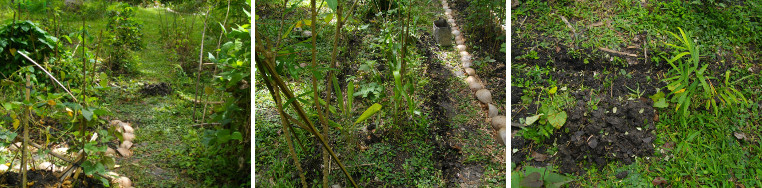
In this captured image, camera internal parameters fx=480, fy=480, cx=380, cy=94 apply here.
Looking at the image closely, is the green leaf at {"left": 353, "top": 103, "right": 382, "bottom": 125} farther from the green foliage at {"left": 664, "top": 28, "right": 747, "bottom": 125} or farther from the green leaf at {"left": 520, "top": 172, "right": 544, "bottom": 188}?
the green foliage at {"left": 664, "top": 28, "right": 747, "bottom": 125}

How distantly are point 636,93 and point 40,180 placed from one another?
A: 1.84m

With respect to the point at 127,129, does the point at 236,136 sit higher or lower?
higher

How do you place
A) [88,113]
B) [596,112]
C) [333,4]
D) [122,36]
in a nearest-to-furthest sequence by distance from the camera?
[333,4] < [88,113] < [596,112] < [122,36]

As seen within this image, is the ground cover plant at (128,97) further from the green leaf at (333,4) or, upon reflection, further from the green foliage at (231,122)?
the green leaf at (333,4)

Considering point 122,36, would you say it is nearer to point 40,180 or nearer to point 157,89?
point 157,89

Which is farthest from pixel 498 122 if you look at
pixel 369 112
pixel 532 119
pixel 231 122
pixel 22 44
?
pixel 22 44

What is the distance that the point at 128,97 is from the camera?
163 centimetres

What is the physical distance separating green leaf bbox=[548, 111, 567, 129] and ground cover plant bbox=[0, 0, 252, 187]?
2.78 feet

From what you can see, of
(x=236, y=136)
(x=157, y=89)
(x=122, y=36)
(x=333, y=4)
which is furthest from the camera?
(x=122, y=36)

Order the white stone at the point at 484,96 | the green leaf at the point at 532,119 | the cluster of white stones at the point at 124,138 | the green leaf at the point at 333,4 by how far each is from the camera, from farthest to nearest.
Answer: the cluster of white stones at the point at 124,138 → the green leaf at the point at 532,119 → the white stone at the point at 484,96 → the green leaf at the point at 333,4

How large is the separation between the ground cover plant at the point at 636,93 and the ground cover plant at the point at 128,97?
0.76m

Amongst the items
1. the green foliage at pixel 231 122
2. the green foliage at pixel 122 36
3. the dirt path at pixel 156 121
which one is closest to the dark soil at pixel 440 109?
the green foliage at pixel 231 122

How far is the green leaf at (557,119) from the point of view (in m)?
1.38

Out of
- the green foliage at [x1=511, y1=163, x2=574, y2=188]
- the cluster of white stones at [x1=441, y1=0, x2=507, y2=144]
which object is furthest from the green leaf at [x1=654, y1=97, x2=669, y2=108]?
the cluster of white stones at [x1=441, y1=0, x2=507, y2=144]
